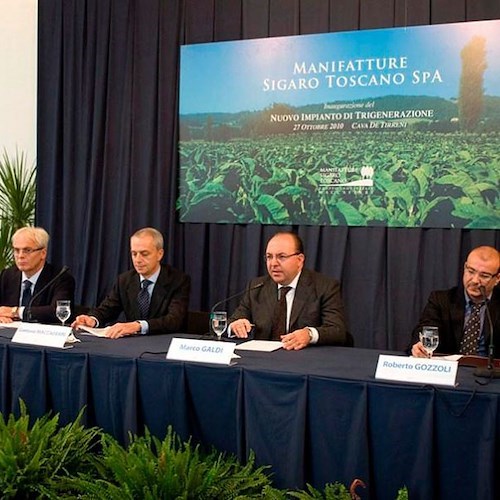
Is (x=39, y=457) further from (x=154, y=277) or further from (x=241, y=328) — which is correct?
(x=154, y=277)

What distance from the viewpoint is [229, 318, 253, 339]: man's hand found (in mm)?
4062

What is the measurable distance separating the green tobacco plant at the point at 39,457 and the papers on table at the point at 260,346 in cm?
70

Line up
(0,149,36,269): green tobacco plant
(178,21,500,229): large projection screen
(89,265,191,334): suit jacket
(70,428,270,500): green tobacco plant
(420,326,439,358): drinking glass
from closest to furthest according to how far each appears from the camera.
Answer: (70,428,270,500): green tobacco plant, (420,326,439,358): drinking glass, (89,265,191,334): suit jacket, (178,21,500,229): large projection screen, (0,149,36,269): green tobacco plant

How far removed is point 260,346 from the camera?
3.92 metres

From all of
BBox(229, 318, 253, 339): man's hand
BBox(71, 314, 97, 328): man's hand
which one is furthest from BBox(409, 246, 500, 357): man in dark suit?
BBox(71, 314, 97, 328): man's hand

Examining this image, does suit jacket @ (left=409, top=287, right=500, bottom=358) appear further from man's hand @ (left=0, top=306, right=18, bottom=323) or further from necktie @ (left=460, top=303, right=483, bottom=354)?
man's hand @ (left=0, top=306, right=18, bottom=323)

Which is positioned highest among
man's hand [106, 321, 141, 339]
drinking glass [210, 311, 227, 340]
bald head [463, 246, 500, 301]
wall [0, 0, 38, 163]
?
wall [0, 0, 38, 163]

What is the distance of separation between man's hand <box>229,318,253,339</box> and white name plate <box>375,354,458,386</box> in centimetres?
92

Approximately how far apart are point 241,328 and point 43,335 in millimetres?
855

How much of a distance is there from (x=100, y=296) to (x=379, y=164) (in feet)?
7.35

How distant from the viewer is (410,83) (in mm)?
5441

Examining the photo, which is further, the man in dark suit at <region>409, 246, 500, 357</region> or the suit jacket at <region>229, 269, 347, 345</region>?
the suit jacket at <region>229, 269, 347, 345</region>

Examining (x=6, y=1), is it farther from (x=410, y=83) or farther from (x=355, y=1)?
(x=410, y=83)

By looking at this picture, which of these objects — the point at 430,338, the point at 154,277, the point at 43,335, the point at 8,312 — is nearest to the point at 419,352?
the point at 430,338
